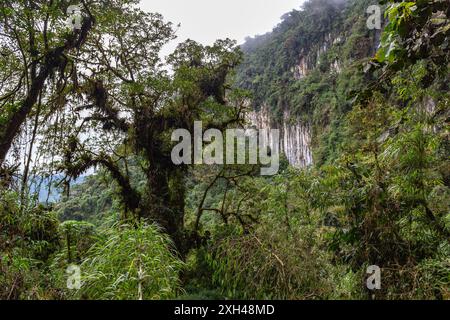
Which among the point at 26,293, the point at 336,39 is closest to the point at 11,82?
the point at 26,293

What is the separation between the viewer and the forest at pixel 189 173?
2.56 metres

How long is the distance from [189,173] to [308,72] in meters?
40.2

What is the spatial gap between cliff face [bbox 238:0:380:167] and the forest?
24419 mm

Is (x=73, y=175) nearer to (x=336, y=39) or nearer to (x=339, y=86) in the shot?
(x=339, y=86)

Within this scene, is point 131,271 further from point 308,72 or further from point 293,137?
point 308,72

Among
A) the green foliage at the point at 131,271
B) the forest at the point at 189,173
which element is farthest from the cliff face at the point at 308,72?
the green foliage at the point at 131,271

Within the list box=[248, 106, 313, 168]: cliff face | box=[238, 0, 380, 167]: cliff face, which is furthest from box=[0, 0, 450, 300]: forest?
box=[248, 106, 313, 168]: cliff face

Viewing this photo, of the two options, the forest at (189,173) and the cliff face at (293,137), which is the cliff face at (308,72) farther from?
the forest at (189,173)

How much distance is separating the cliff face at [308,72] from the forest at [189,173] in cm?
2442

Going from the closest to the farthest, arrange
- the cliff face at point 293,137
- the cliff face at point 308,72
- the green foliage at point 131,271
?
the green foliage at point 131,271 < the cliff face at point 308,72 < the cliff face at point 293,137

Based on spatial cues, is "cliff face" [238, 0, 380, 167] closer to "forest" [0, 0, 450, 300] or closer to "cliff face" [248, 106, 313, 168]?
"cliff face" [248, 106, 313, 168]

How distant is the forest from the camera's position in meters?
2.56

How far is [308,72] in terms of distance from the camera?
45.0 metres

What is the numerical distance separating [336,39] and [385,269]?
44.8 m
